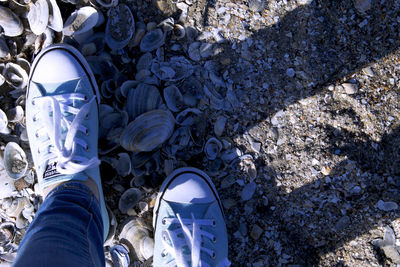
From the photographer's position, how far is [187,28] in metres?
2.01

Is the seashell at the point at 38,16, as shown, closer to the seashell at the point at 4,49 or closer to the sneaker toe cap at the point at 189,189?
the seashell at the point at 4,49

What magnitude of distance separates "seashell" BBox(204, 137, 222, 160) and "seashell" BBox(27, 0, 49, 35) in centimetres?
132

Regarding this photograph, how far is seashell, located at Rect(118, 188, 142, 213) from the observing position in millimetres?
1920

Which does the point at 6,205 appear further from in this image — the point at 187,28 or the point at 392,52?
the point at 392,52

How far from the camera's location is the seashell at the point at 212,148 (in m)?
1.93

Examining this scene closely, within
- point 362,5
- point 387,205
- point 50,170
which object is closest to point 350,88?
point 362,5

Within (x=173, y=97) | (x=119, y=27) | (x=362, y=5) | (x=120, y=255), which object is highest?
(x=362, y=5)

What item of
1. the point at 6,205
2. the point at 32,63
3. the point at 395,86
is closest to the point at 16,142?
the point at 6,205

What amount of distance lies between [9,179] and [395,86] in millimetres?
2730

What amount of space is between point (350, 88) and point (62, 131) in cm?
190

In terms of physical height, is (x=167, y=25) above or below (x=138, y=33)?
above

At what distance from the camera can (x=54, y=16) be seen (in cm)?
187

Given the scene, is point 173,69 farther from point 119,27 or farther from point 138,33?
point 119,27

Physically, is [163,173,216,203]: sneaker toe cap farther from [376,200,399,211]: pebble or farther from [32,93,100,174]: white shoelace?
[376,200,399,211]: pebble
